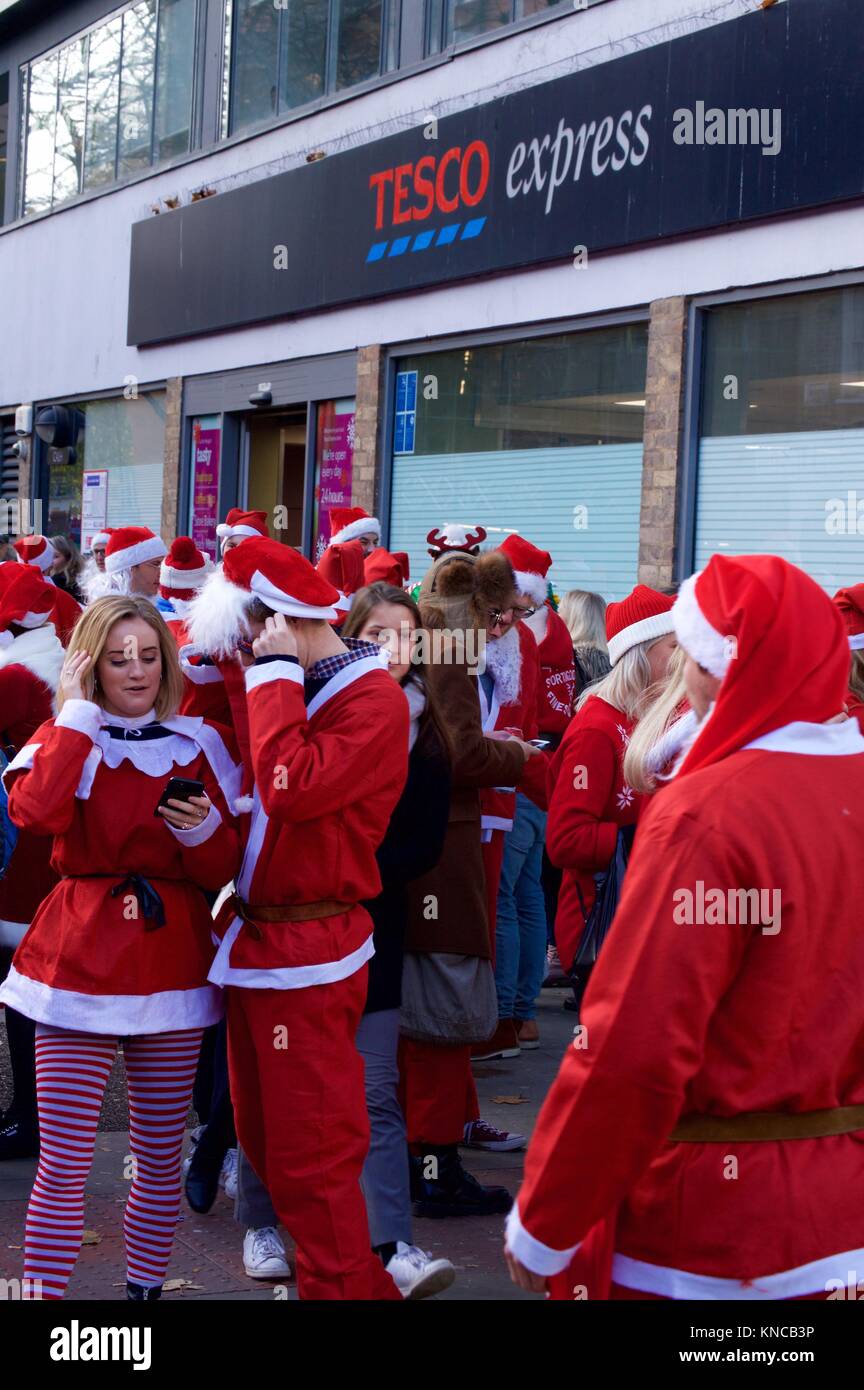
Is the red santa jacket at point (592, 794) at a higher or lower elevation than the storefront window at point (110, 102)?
lower

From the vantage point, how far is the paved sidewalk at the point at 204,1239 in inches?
176

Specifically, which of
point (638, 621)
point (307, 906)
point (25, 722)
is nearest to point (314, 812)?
point (307, 906)

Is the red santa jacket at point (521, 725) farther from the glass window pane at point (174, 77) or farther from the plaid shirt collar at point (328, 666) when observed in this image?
the glass window pane at point (174, 77)

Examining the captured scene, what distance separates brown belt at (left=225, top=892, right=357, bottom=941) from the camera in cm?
390

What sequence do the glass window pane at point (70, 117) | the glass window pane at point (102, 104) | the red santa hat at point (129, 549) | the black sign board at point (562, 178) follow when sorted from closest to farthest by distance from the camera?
the red santa hat at point (129, 549), the black sign board at point (562, 178), the glass window pane at point (102, 104), the glass window pane at point (70, 117)

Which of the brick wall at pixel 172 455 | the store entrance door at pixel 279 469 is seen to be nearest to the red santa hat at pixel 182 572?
the store entrance door at pixel 279 469

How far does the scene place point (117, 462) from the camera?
1875 cm

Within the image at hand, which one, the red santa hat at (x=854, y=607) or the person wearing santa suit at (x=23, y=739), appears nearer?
the red santa hat at (x=854, y=607)

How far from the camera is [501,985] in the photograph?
6.88 meters

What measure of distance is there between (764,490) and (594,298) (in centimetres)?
211

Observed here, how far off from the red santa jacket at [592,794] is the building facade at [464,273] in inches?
164

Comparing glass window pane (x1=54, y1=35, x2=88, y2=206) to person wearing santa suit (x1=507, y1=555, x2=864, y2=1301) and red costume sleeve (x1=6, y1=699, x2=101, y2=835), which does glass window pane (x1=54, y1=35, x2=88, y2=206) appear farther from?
person wearing santa suit (x1=507, y1=555, x2=864, y2=1301)

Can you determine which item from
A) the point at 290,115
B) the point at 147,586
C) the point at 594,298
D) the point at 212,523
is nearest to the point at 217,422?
the point at 212,523

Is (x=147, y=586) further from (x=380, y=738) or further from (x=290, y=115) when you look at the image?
(x=290, y=115)
